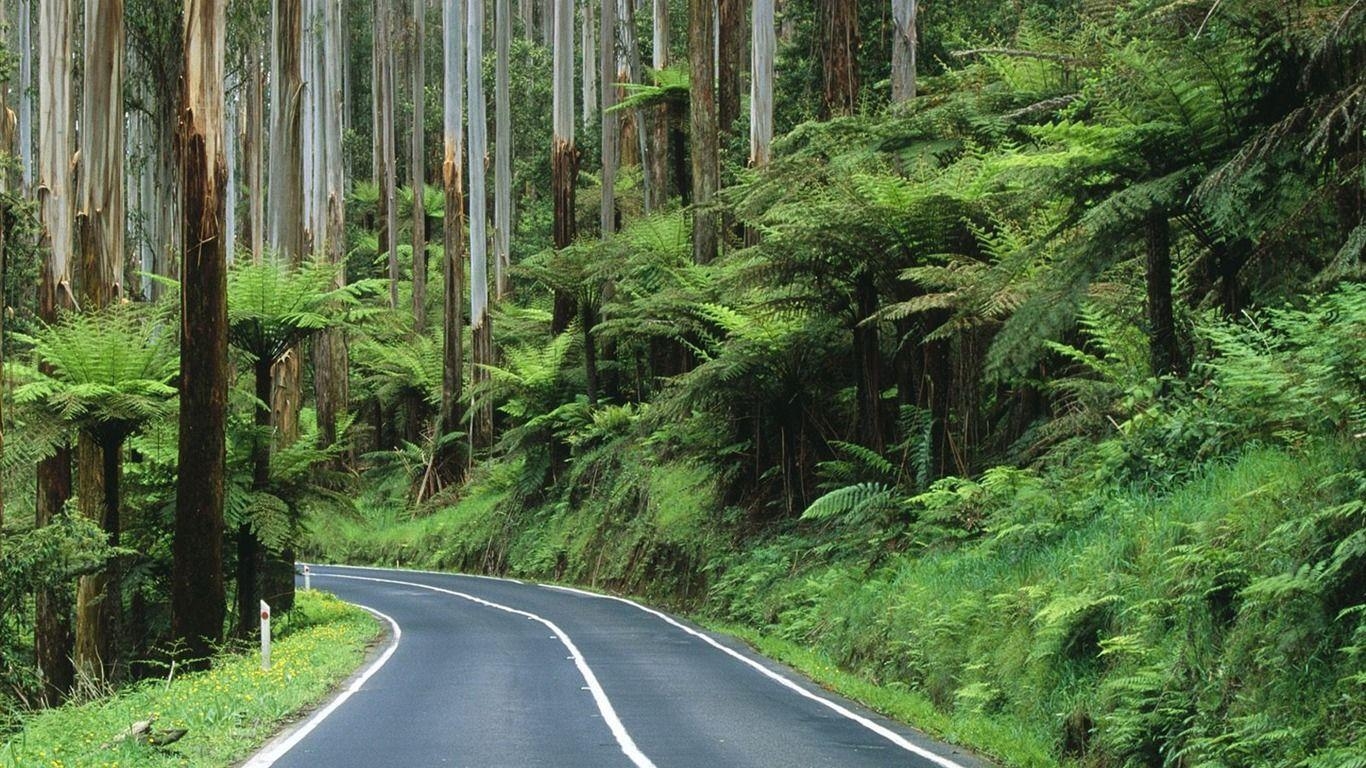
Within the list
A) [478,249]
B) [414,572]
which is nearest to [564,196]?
[478,249]

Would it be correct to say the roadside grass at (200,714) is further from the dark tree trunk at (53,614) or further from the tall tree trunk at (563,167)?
the tall tree trunk at (563,167)

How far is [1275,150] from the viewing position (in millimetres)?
10227

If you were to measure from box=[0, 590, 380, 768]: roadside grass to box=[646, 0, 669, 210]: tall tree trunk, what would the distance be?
1894 cm

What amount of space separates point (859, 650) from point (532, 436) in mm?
19005

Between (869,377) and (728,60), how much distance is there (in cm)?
1207

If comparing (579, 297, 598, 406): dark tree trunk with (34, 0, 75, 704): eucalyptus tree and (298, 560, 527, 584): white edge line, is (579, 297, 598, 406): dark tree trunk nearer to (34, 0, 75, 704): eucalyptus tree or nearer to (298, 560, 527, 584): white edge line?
(298, 560, 527, 584): white edge line

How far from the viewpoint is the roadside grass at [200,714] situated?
10016 mm

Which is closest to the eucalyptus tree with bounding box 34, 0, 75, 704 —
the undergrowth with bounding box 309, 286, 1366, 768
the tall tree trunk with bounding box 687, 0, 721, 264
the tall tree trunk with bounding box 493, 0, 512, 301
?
the undergrowth with bounding box 309, 286, 1366, 768

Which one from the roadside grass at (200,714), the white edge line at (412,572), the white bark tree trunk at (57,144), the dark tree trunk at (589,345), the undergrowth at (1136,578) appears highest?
the white bark tree trunk at (57,144)

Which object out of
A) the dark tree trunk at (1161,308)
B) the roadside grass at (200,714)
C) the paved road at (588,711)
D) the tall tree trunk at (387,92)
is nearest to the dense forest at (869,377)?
the dark tree trunk at (1161,308)

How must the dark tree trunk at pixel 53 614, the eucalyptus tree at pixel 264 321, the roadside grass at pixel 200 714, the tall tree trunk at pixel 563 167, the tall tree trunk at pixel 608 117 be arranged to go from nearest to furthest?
1. the roadside grass at pixel 200 714
2. the eucalyptus tree at pixel 264 321
3. the dark tree trunk at pixel 53 614
4. the tall tree trunk at pixel 563 167
5. the tall tree trunk at pixel 608 117

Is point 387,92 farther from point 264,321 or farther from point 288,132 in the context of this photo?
point 264,321

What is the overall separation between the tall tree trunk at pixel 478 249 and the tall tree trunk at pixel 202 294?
18231mm

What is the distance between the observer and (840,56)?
24.1 metres
